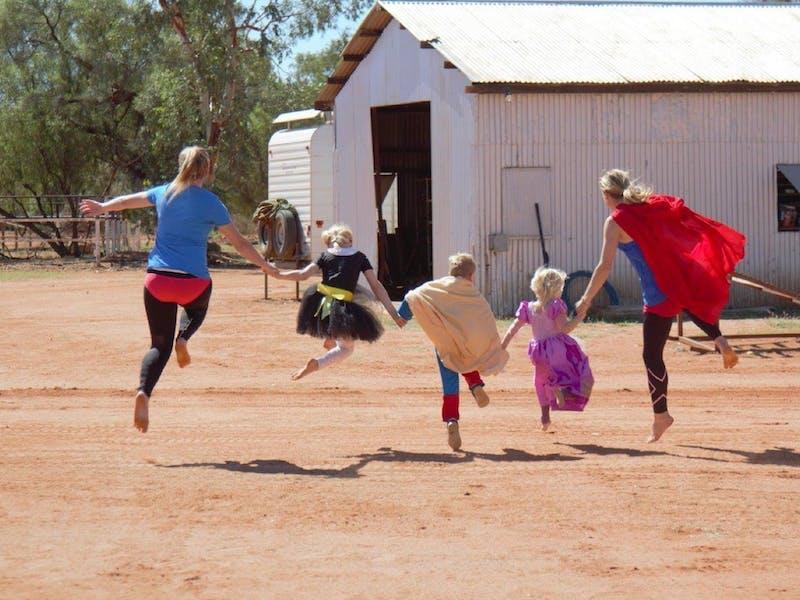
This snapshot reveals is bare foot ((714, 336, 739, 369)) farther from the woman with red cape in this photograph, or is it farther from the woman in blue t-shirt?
the woman in blue t-shirt

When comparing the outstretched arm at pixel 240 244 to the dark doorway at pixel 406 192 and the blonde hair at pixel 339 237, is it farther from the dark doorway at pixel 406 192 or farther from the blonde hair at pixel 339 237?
the dark doorway at pixel 406 192

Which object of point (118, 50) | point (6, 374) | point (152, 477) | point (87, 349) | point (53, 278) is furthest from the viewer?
point (118, 50)

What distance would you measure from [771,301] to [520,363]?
8011 mm

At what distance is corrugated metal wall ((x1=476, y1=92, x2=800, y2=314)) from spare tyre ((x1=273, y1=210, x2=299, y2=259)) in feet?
16.6

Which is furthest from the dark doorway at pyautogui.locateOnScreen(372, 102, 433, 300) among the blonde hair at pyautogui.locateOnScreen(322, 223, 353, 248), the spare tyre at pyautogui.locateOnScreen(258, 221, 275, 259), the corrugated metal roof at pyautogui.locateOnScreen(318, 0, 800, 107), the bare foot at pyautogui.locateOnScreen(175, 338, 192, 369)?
the bare foot at pyautogui.locateOnScreen(175, 338, 192, 369)

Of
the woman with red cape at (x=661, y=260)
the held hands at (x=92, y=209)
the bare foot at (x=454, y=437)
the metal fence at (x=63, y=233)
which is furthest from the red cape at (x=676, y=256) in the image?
the metal fence at (x=63, y=233)

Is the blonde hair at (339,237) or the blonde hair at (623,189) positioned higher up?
the blonde hair at (623,189)

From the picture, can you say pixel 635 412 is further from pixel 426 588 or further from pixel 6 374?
pixel 6 374

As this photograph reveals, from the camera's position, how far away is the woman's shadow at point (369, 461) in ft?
26.7

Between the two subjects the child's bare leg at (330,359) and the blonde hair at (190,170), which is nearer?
the blonde hair at (190,170)

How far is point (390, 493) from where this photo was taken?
7.52 meters

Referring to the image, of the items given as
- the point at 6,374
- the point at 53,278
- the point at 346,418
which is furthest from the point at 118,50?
the point at 346,418

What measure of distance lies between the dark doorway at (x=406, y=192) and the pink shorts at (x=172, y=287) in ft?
53.0

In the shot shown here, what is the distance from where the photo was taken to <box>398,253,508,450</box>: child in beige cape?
29.6ft
